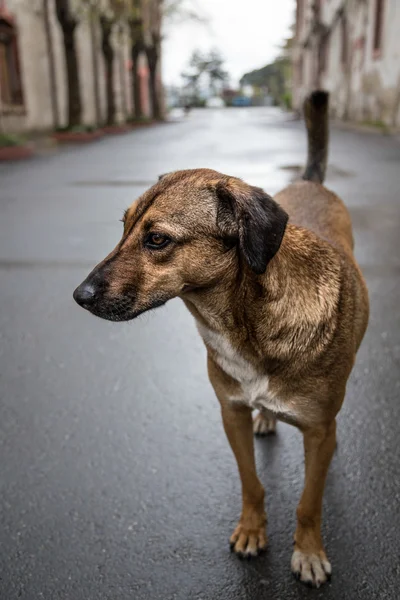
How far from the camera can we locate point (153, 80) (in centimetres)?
3891

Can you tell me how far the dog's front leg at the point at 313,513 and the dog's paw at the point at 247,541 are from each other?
5.8 inches

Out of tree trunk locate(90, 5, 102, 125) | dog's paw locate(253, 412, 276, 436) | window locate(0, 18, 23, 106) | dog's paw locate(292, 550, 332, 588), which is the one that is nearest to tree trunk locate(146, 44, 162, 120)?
tree trunk locate(90, 5, 102, 125)

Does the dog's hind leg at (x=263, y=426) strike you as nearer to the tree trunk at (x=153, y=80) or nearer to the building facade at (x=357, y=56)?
the building facade at (x=357, y=56)

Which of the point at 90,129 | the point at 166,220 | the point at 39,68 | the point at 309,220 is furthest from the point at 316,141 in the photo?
the point at 39,68

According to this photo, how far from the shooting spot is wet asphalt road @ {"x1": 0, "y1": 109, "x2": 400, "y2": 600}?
2.31 meters

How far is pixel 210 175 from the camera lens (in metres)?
2.06

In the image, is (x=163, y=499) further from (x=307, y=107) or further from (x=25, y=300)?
(x=25, y=300)

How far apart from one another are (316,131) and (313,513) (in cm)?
229

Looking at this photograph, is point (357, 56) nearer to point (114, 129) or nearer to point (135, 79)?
point (114, 129)

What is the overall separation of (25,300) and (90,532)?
2.97m

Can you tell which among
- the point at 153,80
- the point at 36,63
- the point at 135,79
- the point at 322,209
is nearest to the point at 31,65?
the point at 36,63

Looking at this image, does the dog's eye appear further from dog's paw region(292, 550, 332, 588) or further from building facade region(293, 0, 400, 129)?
building facade region(293, 0, 400, 129)

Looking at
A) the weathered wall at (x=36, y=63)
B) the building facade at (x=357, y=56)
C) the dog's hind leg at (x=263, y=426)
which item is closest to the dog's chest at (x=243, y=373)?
the dog's hind leg at (x=263, y=426)

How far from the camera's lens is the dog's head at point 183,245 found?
1.92 metres
